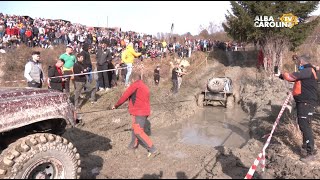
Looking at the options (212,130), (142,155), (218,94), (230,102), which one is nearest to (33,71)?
(142,155)

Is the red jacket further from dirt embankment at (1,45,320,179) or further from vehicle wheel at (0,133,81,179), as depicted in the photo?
vehicle wheel at (0,133,81,179)

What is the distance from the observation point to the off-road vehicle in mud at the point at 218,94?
1487 centimetres

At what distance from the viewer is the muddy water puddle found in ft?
32.1

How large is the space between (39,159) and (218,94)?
11796 millimetres

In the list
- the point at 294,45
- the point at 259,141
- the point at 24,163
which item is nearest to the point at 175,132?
the point at 259,141

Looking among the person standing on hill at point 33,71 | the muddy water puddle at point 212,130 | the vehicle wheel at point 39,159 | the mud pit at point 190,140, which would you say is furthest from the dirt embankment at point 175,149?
the person standing on hill at point 33,71

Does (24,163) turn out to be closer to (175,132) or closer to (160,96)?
(175,132)

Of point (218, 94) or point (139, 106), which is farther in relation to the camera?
point (218, 94)

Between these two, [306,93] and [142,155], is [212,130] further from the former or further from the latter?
[306,93]

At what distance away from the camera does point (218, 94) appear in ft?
49.2

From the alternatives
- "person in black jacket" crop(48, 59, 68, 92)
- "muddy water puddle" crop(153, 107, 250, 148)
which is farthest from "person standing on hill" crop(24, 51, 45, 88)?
"muddy water puddle" crop(153, 107, 250, 148)

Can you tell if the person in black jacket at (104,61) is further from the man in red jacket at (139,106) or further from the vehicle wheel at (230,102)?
the man in red jacket at (139,106)

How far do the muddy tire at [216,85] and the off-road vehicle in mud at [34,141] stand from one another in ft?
35.4

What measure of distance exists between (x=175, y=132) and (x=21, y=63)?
11.7 meters
